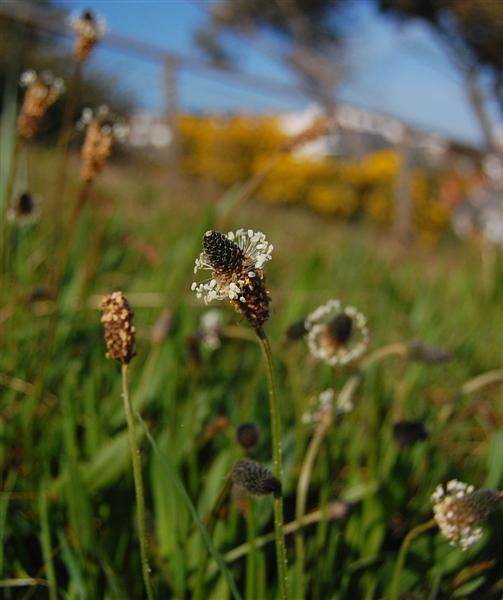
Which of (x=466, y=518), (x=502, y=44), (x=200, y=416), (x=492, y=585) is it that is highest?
(x=502, y=44)

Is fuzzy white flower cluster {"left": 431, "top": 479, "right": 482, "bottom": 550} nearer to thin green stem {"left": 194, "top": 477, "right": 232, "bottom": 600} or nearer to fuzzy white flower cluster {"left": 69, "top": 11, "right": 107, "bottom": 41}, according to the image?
thin green stem {"left": 194, "top": 477, "right": 232, "bottom": 600}

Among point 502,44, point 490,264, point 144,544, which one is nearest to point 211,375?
point 144,544

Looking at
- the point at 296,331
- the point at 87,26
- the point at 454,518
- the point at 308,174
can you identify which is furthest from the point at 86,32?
the point at 308,174

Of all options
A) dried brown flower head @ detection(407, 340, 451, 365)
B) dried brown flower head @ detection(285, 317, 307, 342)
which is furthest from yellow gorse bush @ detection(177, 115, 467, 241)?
dried brown flower head @ detection(285, 317, 307, 342)

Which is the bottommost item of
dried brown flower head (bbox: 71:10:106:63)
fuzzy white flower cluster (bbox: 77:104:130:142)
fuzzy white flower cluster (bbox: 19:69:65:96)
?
fuzzy white flower cluster (bbox: 77:104:130:142)

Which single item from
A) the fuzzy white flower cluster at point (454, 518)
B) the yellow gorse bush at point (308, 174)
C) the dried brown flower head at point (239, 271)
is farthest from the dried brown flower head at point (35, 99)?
the yellow gorse bush at point (308, 174)

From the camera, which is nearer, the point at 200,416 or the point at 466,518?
the point at 466,518

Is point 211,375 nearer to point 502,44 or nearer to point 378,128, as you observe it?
point 378,128

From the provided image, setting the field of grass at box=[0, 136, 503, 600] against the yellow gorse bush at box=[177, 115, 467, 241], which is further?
the yellow gorse bush at box=[177, 115, 467, 241]
